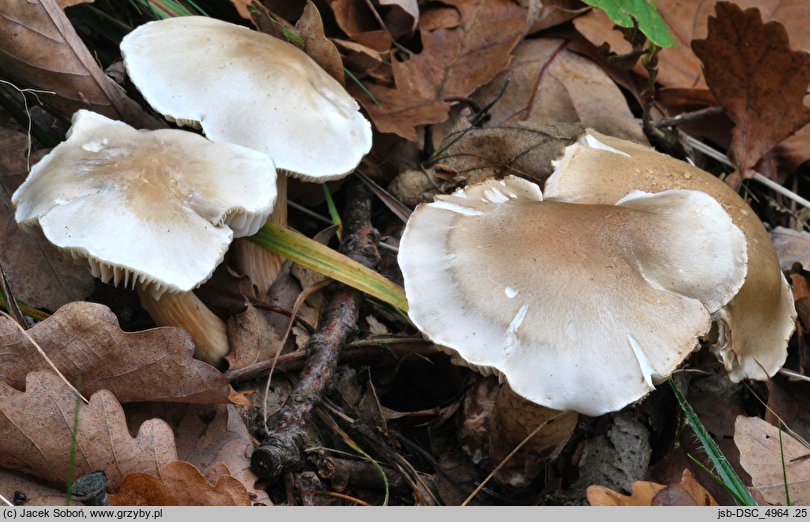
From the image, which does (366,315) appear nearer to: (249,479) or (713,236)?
(249,479)

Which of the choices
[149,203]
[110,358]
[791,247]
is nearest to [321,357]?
[110,358]

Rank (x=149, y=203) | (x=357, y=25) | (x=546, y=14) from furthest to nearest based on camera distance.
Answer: (x=546, y=14), (x=357, y=25), (x=149, y=203)

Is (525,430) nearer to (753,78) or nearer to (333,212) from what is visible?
(333,212)

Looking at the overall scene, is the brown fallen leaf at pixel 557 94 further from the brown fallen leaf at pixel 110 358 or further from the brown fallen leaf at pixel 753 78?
the brown fallen leaf at pixel 110 358

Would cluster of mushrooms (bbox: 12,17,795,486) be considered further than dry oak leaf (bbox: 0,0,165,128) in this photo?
No

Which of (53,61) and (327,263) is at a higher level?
(53,61)

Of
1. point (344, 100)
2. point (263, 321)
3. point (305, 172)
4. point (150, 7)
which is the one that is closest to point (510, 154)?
point (344, 100)

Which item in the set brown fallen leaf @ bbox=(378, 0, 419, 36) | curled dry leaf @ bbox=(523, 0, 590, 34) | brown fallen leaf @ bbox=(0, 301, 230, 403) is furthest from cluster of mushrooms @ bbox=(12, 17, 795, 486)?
curled dry leaf @ bbox=(523, 0, 590, 34)

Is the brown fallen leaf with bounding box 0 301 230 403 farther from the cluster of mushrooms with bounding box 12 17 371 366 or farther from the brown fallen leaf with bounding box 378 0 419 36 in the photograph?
the brown fallen leaf with bounding box 378 0 419 36
